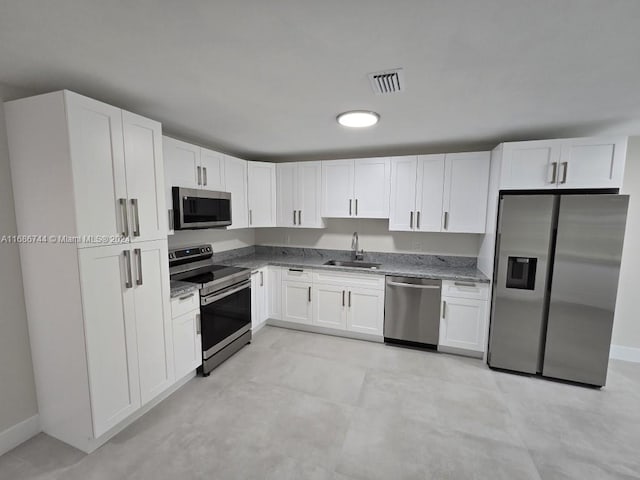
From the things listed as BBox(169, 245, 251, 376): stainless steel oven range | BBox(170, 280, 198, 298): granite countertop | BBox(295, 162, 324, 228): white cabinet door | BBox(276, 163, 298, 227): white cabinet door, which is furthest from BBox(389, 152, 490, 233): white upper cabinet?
BBox(170, 280, 198, 298): granite countertop

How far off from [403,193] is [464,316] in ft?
5.27

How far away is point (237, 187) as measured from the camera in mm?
3578

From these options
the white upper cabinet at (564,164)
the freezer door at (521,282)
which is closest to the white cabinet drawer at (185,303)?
the freezer door at (521,282)

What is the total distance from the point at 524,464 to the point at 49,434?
3.29 m

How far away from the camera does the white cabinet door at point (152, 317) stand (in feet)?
6.84

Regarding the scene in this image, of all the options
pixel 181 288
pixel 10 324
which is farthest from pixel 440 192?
pixel 10 324

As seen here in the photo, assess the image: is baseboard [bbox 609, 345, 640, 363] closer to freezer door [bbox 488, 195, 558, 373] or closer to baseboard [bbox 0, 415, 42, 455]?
freezer door [bbox 488, 195, 558, 373]

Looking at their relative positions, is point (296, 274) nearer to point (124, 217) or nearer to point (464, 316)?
point (464, 316)

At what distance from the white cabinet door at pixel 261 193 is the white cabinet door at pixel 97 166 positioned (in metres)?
1.94

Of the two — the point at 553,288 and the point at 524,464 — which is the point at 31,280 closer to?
the point at 524,464

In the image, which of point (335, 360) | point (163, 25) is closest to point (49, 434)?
point (335, 360)

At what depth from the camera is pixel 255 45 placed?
139 cm

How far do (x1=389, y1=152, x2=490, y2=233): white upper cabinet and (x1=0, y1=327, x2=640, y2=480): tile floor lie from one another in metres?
1.62

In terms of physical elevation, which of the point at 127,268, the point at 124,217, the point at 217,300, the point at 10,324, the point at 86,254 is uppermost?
the point at 124,217
